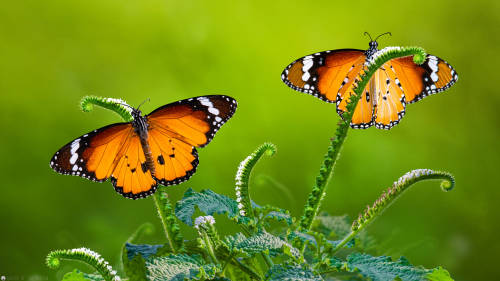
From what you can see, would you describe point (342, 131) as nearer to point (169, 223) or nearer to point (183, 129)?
point (169, 223)

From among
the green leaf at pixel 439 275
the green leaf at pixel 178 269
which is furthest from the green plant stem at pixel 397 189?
the green leaf at pixel 178 269

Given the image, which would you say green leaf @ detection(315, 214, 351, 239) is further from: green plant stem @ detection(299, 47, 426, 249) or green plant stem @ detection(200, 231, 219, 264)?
green plant stem @ detection(200, 231, 219, 264)

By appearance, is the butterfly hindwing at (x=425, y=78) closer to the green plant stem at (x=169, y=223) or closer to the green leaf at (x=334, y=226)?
the green leaf at (x=334, y=226)

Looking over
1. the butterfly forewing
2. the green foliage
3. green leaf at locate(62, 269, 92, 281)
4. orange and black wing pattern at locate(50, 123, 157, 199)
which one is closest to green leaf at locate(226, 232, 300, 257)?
the green foliage

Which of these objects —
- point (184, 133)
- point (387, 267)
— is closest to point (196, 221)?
point (387, 267)

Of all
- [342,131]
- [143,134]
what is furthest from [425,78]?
[143,134]

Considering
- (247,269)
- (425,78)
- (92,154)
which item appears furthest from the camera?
(425,78)
